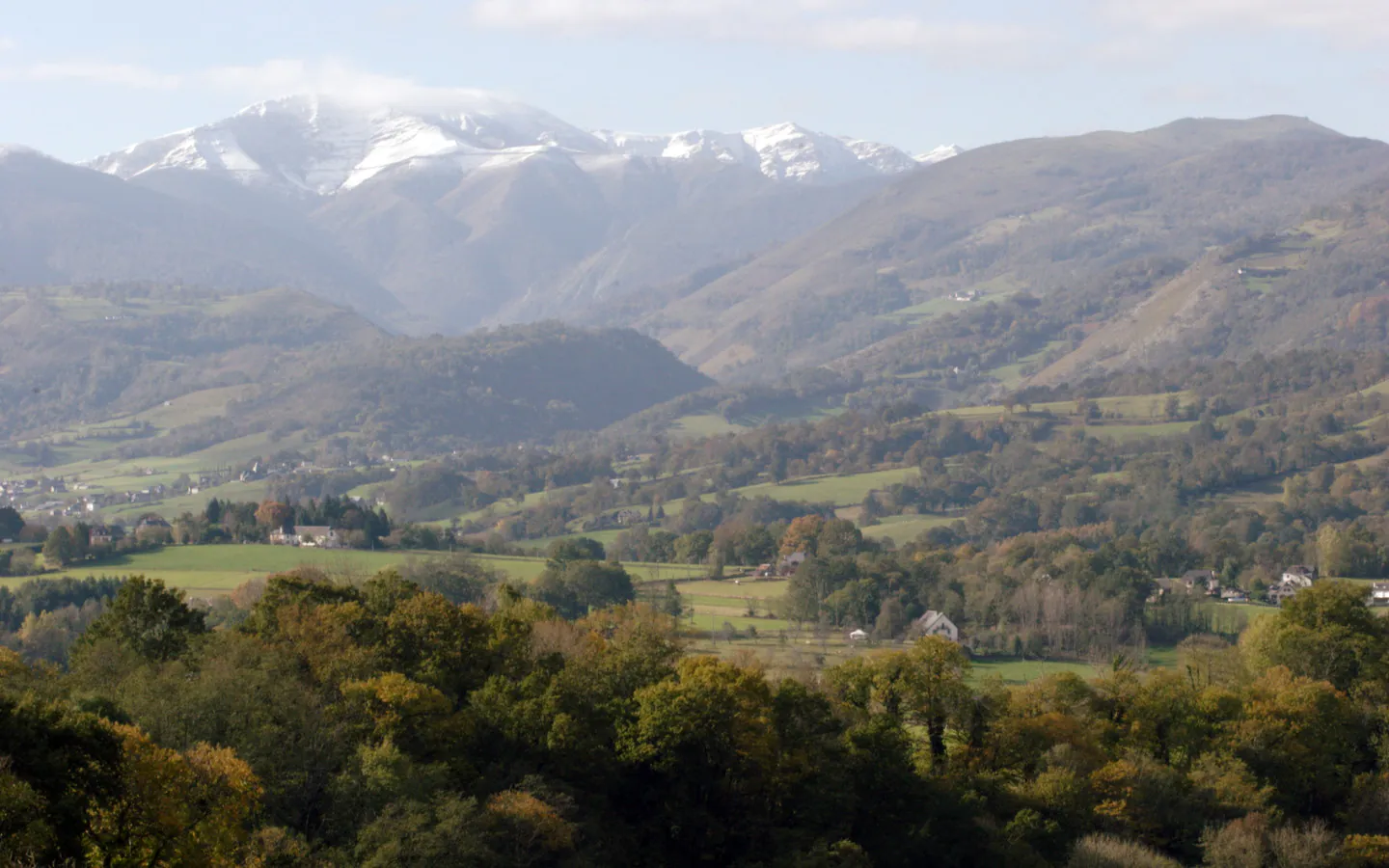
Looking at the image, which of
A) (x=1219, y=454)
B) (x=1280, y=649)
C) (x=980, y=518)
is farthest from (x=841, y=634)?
(x=1219, y=454)

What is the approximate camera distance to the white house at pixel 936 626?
8575 centimetres

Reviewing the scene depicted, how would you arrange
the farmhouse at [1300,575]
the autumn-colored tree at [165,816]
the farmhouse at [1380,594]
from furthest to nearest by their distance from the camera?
the farmhouse at [1300,575] → the farmhouse at [1380,594] → the autumn-colored tree at [165,816]

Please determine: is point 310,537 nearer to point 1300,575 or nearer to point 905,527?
point 905,527

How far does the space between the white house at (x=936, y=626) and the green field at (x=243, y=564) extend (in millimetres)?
21251

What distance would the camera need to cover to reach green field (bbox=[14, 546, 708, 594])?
92.6 metres

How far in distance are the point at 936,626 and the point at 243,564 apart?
42.5m

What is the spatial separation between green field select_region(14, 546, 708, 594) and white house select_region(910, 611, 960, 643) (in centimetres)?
2125

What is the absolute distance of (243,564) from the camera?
9925cm

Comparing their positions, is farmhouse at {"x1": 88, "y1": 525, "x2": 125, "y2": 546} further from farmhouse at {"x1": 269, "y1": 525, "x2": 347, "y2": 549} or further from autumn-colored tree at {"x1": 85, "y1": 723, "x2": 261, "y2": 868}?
autumn-colored tree at {"x1": 85, "y1": 723, "x2": 261, "y2": 868}

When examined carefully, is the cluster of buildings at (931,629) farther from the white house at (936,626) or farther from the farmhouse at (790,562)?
the farmhouse at (790,562)

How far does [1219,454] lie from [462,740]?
502ft

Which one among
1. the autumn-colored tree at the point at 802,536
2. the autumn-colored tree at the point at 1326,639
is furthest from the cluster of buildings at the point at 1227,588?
the autumn-colored tree at the point at 1326,639

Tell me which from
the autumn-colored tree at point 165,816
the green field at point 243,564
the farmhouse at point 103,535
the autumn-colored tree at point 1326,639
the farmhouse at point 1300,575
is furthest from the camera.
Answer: the farmhouse at point 103,535

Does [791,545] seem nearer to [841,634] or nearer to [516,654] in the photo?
[841,634]
